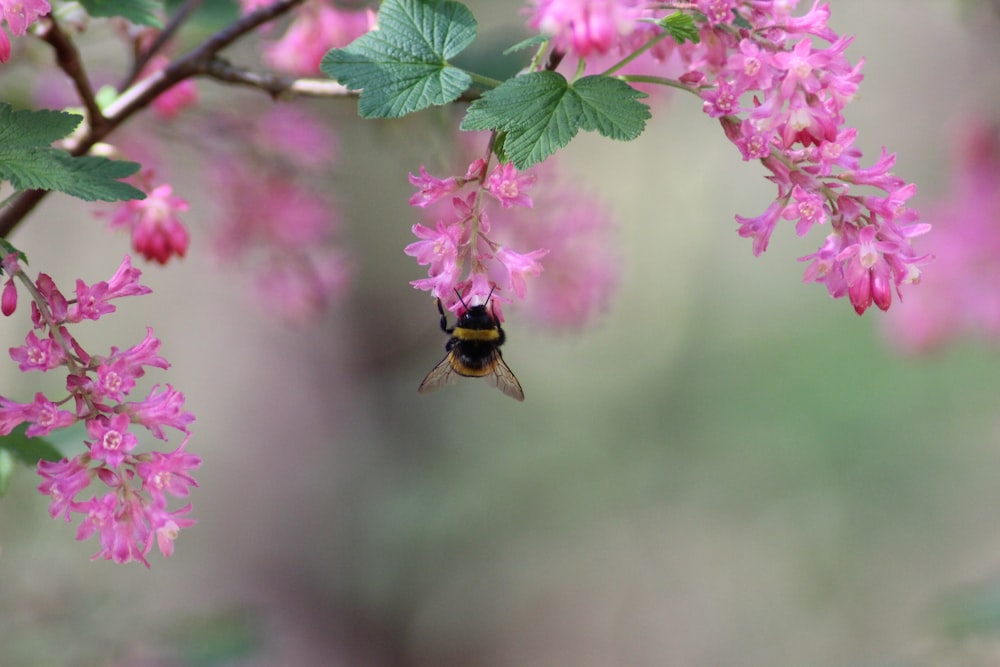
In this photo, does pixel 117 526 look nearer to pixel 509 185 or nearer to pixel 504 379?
pixel 509 185

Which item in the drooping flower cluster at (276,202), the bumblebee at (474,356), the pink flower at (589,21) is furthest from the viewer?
the drooping flower cluster at (276,202)

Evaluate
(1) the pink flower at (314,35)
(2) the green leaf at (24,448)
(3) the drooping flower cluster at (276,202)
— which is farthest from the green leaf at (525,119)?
(3) the drooping flower cluster at (276,202)

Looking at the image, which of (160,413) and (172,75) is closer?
(160,413)

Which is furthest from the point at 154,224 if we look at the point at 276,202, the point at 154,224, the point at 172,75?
the point at 276,202

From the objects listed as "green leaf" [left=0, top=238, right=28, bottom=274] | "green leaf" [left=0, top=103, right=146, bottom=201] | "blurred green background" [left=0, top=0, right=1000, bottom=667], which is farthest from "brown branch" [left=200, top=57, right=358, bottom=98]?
"blurred green background" [left=0, top=0, right=1000, bottom=667]

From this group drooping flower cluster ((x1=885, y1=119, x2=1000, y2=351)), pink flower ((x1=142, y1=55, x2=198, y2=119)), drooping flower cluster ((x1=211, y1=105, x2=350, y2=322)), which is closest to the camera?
pink flower ((x1=142, y1=55, x2=198, y2=119))

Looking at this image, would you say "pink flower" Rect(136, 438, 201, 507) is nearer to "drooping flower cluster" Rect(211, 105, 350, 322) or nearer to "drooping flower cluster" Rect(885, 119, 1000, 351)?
"drooping flower cluster" Rect(211, 105, 350, 322)

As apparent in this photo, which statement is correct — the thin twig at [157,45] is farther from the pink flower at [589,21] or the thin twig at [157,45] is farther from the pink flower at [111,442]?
the pink flower at [589,21]
